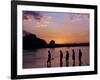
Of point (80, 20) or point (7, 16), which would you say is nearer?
point (7, 16)

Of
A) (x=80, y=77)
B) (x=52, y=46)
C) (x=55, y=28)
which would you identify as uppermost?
(x=55, y=28)

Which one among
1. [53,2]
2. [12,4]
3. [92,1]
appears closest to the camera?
[12,4]

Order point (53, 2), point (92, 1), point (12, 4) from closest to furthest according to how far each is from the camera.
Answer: point (12, 4)
point (53, 2)
point (92, 1)

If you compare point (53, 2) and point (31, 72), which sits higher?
point (53, 2)

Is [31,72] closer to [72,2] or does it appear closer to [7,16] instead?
[7,16]

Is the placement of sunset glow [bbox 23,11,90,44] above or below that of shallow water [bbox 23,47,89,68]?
above

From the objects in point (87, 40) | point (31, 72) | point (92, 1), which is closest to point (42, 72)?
point (31, 72)

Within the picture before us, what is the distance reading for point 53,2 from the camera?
207 cm

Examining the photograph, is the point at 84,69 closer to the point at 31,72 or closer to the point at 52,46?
the point at 52,46

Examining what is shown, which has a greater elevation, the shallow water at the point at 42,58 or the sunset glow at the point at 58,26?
the sunset glow at the point at 58,26

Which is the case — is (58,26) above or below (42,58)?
above

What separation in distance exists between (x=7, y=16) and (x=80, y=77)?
0.92m

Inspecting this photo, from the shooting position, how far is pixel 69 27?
213 cm

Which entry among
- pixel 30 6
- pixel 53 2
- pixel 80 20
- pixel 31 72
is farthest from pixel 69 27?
pixel 31 72
